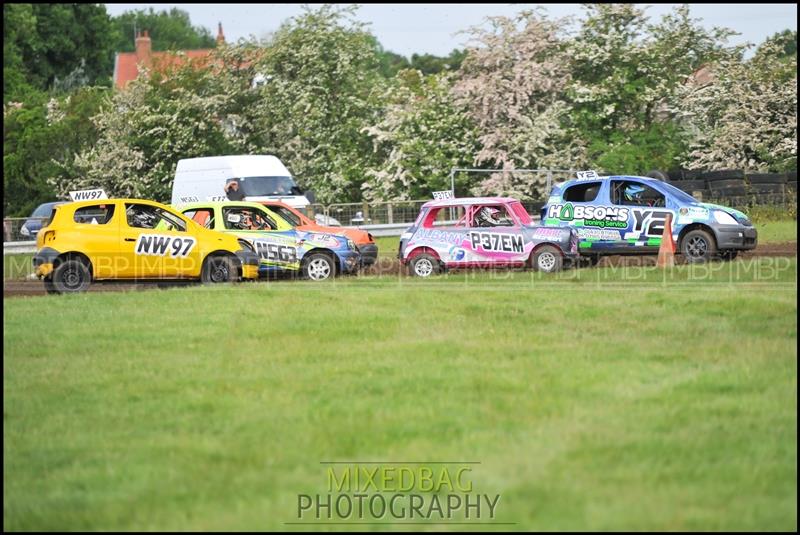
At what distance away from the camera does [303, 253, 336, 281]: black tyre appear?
21.3 metres

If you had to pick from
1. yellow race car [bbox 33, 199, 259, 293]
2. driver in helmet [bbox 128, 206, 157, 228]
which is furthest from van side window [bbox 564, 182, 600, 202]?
driver in helmet [bbox 128, 206, 157, 228]

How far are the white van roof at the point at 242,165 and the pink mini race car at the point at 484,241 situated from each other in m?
12.9

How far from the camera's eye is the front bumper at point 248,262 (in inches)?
793

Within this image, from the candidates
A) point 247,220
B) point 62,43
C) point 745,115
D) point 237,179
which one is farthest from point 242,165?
point 62,43

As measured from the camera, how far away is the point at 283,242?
21.1m

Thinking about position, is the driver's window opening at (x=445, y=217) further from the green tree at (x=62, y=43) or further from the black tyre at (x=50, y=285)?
the green tree at (x=62, y=43)

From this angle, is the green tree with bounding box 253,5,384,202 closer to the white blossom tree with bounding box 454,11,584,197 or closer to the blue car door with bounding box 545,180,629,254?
the white blossom tree with bounding box 454,11,584,197

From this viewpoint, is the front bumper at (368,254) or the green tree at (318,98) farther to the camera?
the green tree at (318,98)

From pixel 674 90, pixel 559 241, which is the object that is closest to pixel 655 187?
pixel 559 241

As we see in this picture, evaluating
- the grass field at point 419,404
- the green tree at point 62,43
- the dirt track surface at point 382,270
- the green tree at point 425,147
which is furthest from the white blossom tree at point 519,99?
the green tree at point 62,43

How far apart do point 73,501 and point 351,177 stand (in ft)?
Answer: 116

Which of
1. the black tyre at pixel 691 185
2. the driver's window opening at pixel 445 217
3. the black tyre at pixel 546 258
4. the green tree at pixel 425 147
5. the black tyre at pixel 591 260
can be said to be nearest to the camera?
the black tyre at pixel 546 258

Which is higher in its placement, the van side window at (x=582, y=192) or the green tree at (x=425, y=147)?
the green tree at (x=425, y=147)

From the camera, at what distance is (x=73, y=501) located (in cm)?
747
